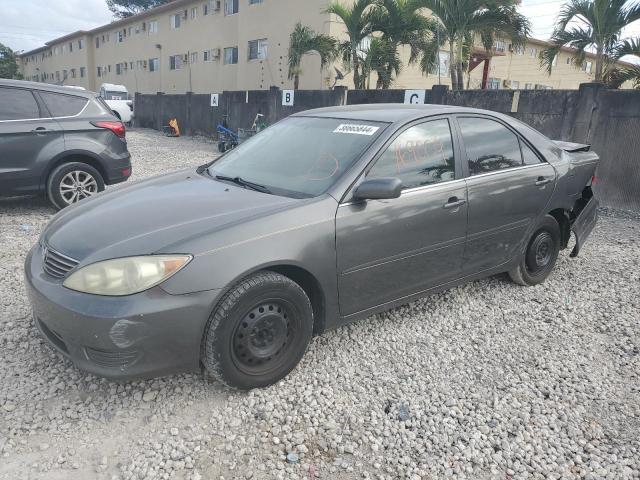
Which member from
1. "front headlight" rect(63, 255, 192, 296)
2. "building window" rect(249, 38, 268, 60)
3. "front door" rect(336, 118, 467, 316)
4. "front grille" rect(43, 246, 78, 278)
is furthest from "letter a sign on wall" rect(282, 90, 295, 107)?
"front headlight" rect(63, 255, 192, 296)

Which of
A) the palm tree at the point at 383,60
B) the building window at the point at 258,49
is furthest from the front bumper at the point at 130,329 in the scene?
the building window at the point at 258,49

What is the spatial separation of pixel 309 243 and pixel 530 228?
2.30 meters

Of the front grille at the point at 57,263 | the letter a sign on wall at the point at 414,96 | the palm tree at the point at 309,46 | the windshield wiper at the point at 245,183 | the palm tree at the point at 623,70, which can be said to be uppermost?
the palm tree at the point at 309,46

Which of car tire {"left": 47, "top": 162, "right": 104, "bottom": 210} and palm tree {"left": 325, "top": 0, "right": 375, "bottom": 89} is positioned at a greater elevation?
palm tree {"left": 325, "top": 0, "right": 375, "bottom": 89}

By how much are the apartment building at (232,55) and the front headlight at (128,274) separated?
13.5 meters

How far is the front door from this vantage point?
2973mm

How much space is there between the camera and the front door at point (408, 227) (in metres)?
2.97

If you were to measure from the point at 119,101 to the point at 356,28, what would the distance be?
15.2 meters

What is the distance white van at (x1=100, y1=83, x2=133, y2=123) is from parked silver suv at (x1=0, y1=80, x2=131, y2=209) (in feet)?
60.3

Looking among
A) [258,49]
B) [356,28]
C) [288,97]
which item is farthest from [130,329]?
[258,49]

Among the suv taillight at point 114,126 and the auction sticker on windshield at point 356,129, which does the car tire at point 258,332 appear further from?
the suv taillight at point 114,126

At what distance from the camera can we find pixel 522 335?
362cm

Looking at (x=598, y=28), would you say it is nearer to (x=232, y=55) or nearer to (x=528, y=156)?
(x=528, y=156)

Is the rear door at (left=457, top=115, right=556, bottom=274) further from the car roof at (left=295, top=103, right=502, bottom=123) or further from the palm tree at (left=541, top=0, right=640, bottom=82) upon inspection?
the palm tree at (left=541, top=0, right=640, bottom=82)
